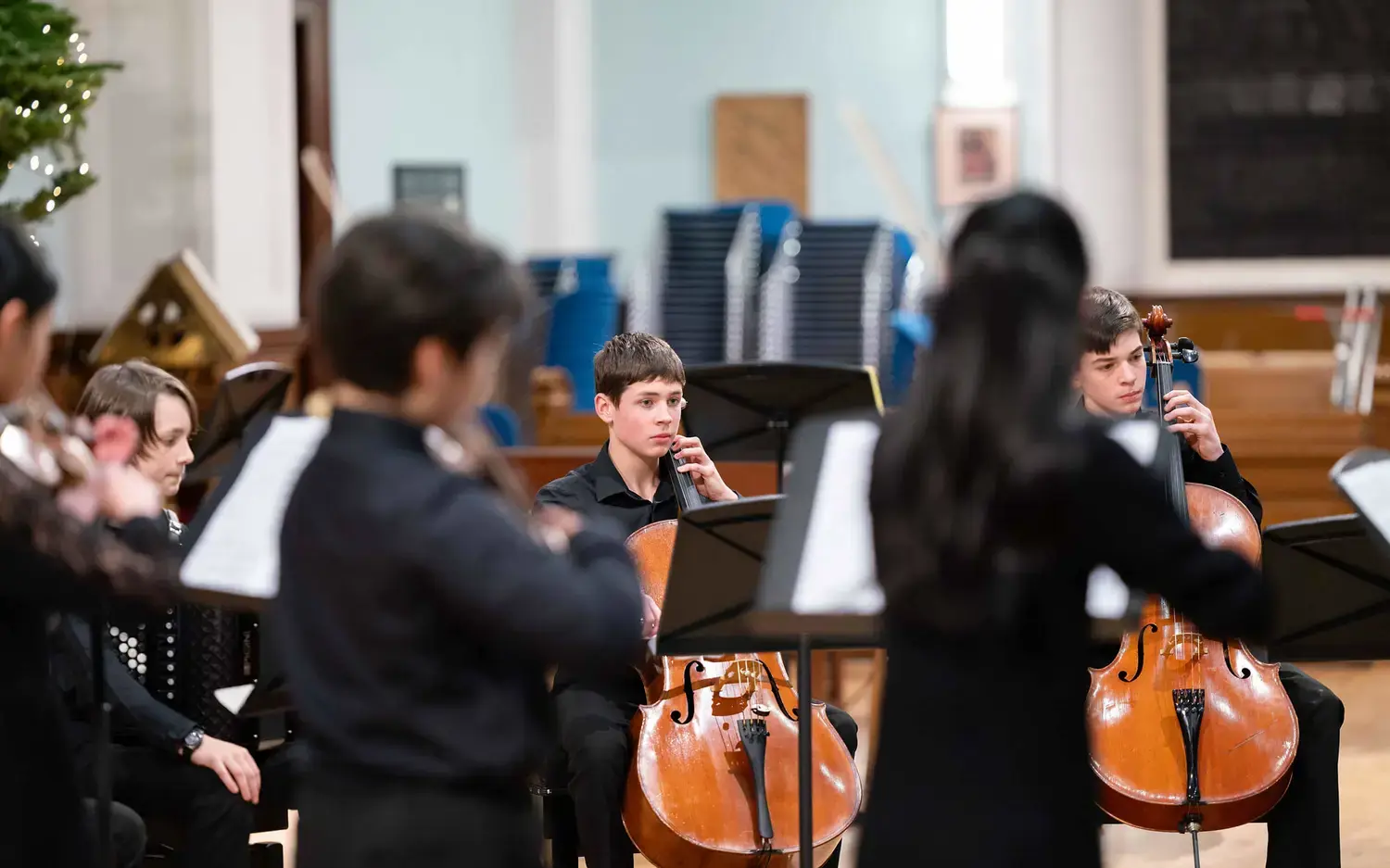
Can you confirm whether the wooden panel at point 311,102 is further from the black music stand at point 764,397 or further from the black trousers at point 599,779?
the black trousers at point 599,779

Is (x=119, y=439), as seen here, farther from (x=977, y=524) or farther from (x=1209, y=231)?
(x=1209, y=231)

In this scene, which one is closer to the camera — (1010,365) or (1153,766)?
(1010,365)

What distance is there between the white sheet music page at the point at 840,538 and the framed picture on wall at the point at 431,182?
9.66 meters

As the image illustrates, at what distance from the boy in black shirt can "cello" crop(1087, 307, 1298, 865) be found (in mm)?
1531

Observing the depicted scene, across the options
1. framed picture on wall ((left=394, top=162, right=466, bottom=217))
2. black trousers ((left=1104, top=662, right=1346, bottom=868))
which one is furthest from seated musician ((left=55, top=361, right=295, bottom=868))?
framed picture on wall ((left=394, top=162, right=466, bottom=217))

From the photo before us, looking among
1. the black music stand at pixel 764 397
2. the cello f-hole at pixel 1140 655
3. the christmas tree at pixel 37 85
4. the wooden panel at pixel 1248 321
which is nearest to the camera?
the cello f-hole at pixel 1140 655

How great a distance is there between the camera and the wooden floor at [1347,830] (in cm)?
395

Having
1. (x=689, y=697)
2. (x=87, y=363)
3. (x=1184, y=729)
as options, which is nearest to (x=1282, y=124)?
(x=87, y=363)

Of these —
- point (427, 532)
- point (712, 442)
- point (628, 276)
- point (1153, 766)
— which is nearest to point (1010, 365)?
point (427, 532)

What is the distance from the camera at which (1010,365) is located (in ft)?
5.27

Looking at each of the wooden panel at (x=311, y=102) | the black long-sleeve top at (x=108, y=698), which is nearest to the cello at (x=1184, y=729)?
the black long-sleeve top at (x=108, y=698)

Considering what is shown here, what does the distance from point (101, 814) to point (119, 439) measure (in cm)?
95

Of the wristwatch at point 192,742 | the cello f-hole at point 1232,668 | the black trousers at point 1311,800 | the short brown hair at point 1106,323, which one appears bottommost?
the black trousers at point 1311,800

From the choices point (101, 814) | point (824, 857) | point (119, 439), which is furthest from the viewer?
point (824, 857)
